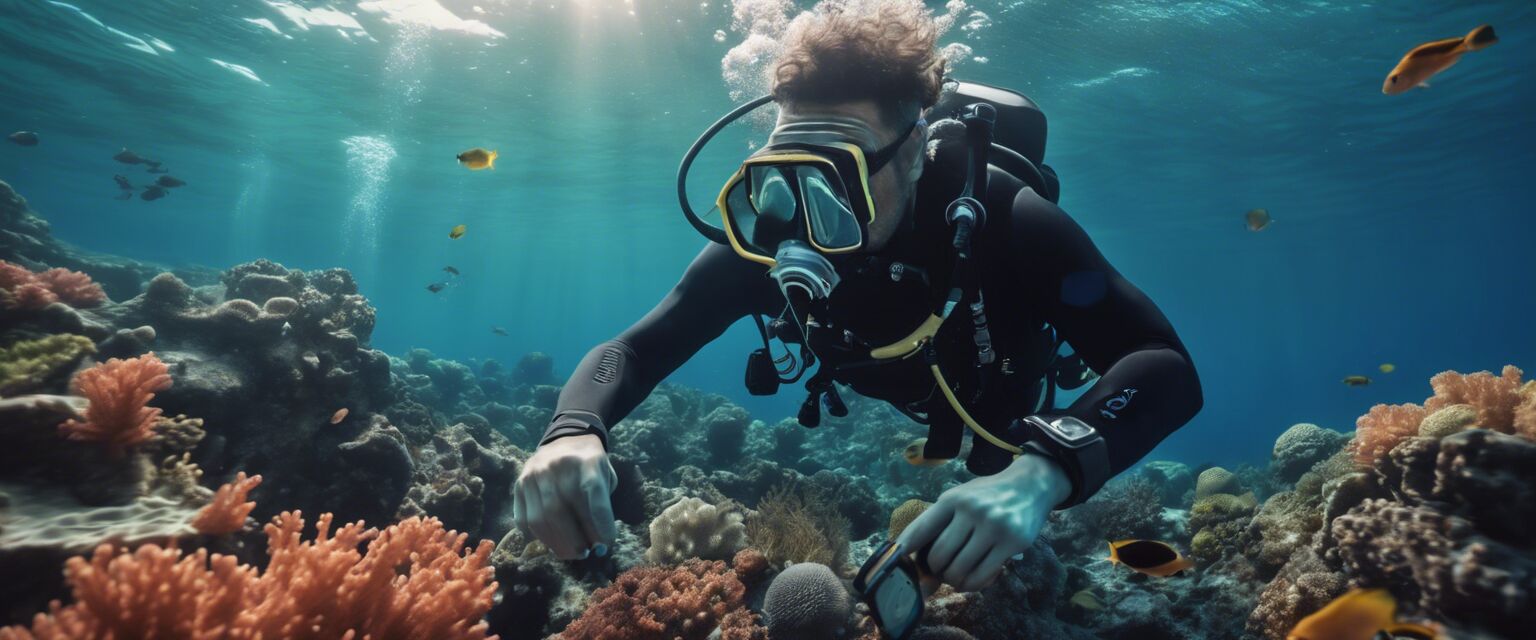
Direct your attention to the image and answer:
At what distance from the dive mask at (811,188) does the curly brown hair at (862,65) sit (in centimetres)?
14

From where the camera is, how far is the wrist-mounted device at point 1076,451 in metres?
1.76

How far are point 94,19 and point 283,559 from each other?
24510 millimetres

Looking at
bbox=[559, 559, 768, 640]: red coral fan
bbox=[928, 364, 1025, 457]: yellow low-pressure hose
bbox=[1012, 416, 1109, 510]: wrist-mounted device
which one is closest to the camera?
bbox=[1012, 416, 1109, 510]: wrist-mounted device

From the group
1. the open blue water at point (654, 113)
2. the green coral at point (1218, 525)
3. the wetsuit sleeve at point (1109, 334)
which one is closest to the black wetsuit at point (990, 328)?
the wetsuit sleeve at point (1109, 334)

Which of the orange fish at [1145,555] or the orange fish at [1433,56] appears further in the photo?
the orange fish at [1433,56]

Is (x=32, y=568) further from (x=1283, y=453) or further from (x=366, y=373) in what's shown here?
(x=1283, y=453)

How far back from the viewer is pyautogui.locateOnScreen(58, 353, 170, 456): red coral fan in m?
3.59

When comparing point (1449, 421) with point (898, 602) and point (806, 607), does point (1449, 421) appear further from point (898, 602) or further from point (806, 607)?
point (898, 602)

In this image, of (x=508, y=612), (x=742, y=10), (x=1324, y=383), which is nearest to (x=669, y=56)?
(x=742, y=10)

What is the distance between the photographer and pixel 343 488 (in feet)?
19.3

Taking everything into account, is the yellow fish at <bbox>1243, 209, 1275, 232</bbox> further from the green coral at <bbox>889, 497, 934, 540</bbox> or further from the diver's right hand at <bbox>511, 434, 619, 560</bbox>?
the diver's right hand at <bbox>511, 434, 619, 560</bbox>

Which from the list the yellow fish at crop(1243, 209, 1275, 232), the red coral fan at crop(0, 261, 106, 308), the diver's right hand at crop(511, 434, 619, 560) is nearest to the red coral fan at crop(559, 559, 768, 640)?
the diver's right hand at crop(511, 434, 619, 560)

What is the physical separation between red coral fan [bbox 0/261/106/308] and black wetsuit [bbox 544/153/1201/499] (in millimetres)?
6393

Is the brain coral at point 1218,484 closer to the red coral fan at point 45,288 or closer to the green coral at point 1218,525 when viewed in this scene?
the green coral at point 1218,525
